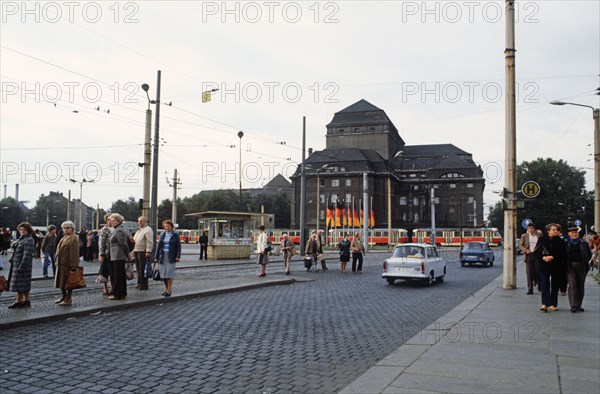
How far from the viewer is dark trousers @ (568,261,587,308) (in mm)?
11227

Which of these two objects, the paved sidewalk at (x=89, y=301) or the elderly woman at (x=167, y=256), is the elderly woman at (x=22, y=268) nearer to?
the paved sidewalk at (x=89, y=301)

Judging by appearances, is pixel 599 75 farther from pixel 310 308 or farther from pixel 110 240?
pixel 110 240

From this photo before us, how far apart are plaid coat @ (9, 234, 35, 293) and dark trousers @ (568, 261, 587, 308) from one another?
430 inches

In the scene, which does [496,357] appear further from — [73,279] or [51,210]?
[51,210]

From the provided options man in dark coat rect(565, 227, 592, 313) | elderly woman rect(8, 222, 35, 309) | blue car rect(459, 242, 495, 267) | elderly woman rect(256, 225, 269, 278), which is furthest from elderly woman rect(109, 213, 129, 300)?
blue car rect(459, 242, 495, 267)

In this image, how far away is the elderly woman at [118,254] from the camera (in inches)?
463

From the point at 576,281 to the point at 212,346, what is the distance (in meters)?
7.80

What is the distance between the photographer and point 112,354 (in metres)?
7.16

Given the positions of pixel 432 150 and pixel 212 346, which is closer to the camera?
pixel 212 346

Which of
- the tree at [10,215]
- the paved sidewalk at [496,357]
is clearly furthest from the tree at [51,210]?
the paved sidewalk at [496,357]

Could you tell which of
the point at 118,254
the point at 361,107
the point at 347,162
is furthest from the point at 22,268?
the point at 361,107

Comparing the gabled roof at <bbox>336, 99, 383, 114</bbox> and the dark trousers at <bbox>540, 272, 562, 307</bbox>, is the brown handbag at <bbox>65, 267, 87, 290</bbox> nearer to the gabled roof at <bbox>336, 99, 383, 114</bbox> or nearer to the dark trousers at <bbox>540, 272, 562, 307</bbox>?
the dark trousers at <bbox>540, 272, 562, 307</bbox>

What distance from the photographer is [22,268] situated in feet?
34.7

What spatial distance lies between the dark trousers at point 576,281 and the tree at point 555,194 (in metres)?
84.0
